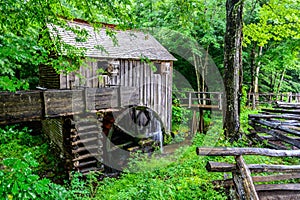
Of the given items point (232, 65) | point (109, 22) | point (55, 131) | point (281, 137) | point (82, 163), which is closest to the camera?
point (109, 22)

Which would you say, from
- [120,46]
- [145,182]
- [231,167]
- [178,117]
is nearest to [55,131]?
[120,46]

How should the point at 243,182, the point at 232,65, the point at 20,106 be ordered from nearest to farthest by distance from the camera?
the point at 243,182
the point at 20,106
the point at 232,65

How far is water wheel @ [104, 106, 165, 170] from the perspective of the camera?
9.74m

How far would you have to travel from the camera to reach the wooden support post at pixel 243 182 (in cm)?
332

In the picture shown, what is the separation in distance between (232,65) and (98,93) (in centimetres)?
442

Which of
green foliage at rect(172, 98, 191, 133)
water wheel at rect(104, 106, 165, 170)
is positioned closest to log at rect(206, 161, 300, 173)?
water wheel at rect(104, 106, 165, 170)

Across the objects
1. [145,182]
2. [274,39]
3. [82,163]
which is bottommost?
[82,163]

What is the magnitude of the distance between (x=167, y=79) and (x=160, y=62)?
3.98 feet

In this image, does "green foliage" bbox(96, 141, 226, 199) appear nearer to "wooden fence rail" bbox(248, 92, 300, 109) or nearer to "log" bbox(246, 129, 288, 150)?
"log" bbox(246, 129, 288, 150)

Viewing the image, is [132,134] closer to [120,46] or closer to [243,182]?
[120,46]

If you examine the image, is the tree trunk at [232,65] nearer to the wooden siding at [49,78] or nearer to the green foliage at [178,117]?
the wooden siding at [49,78]

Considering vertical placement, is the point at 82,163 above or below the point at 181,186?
below

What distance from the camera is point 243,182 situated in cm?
347

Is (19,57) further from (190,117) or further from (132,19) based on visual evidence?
(190,117)
